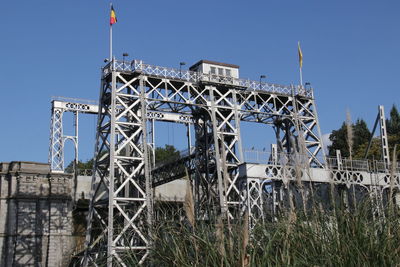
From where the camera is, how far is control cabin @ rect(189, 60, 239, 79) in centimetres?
3108

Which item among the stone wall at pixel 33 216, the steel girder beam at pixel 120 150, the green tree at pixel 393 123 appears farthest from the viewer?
the green tree at pixel 393 123

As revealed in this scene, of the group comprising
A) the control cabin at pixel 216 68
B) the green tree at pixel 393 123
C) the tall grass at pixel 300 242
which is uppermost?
the green tree at pixel 393 123

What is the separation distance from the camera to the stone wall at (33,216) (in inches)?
1517

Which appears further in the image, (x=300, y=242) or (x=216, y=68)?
(x=216, y=68)

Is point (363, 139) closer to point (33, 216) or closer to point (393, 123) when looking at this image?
point (393, 123)

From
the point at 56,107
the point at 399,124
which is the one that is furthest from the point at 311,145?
the point at 399,124

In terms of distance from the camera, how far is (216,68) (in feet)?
104

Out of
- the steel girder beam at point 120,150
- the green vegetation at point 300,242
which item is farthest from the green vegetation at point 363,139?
the green vegetation at point 300,242

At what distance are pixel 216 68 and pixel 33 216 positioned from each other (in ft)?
55.9

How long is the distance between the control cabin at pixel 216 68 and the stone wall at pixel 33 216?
14.4 metres

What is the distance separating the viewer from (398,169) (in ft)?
101

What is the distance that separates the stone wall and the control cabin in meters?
14.4

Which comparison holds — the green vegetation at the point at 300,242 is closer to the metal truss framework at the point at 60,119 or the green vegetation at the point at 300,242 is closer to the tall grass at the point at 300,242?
the tall grass at the point at 300,242

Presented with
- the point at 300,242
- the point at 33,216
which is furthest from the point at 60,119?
the point at 300,242
